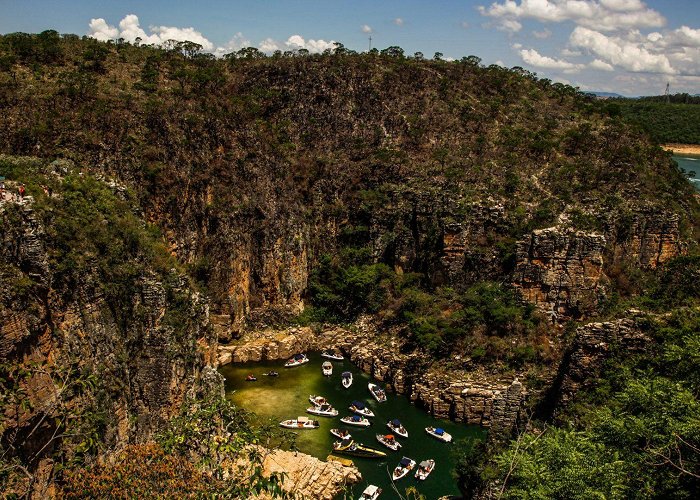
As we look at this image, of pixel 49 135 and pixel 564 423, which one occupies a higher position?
pixel 49 135

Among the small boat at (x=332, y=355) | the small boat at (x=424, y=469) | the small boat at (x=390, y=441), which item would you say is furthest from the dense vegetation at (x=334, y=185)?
the small boat at (x=390, y=441)

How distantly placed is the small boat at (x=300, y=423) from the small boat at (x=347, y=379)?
4.52 meters

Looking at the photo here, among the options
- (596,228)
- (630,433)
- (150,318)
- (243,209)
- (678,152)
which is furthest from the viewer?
(678,152)

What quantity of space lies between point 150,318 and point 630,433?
715 inches

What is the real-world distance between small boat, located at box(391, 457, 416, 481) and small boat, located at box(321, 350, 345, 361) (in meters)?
11.5

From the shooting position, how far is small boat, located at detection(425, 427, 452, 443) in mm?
29156

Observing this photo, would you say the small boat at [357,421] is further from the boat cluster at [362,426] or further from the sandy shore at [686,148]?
the sandy shore at [686,148]

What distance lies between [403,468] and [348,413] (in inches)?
232

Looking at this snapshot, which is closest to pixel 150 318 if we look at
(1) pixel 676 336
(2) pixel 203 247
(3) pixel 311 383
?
(3) pixel 311 383

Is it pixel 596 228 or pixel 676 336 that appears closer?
pixel 676 336

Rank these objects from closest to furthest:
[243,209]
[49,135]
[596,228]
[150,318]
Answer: [150,318], [49,135], [596,228], [243,209]

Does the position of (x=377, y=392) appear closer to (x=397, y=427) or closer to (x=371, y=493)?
(x=397, y=427)

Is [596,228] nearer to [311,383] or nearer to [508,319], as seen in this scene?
[508,319]

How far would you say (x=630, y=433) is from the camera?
15234mm
